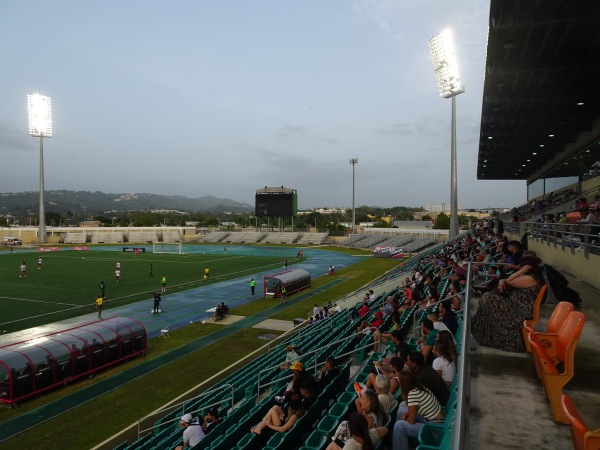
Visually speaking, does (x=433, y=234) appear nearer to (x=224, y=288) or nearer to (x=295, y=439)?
(x=224, y=288)

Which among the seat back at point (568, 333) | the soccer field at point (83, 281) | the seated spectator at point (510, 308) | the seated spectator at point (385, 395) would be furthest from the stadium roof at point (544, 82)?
the soccer field at point (83, 281)

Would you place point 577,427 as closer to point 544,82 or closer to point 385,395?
point 385,395

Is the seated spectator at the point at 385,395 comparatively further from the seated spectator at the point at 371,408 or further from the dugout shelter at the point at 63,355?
the dugout shelter at the point at 63,355

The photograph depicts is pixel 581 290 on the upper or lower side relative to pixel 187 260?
upper

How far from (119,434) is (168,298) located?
837 inches

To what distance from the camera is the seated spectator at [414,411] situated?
14.9ft

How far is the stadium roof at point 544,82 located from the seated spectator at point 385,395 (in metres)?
11.4

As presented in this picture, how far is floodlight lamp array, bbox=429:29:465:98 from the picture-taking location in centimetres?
3488

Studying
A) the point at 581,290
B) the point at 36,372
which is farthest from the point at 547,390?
the point at 36,372

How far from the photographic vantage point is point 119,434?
10633mm

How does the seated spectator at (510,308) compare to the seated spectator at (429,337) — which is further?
the seated spectator at (429,337)

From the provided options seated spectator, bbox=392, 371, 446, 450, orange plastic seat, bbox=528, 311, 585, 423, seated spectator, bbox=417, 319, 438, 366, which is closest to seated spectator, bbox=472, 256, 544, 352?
seated spectator, bbox=417, 319, 438, 366

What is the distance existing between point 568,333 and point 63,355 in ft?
51.7

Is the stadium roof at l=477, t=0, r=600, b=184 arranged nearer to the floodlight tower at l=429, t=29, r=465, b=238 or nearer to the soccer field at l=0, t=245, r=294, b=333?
the floodlight tower at l=429, t=29, r=465, b=238
